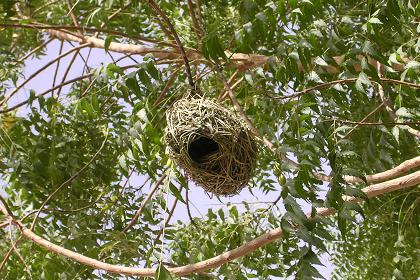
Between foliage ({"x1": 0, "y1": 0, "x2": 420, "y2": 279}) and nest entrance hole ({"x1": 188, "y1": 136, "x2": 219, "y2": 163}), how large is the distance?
95mm

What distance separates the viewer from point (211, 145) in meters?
3.09

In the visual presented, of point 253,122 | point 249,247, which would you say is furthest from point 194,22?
point 249,247

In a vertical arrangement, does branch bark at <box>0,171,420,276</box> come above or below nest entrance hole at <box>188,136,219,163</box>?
below

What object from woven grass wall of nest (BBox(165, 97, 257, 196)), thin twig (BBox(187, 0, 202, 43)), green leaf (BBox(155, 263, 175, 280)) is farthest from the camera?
thin twig (BBox(187, 0, 202, 43))

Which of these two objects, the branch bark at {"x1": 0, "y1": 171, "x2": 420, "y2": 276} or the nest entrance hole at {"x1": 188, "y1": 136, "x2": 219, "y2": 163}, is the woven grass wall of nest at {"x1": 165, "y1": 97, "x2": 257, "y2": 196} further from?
the branch bark at {"x1": 0, "y1": 171, "x2": 420, "y2": 276}

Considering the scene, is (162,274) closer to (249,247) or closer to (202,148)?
(249,247)

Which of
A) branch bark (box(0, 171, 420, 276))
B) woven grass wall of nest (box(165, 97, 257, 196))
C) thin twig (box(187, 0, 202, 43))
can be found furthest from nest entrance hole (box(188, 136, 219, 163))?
thin twig (box(187, 0, 202, 43))

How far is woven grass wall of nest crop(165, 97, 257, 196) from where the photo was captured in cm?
299

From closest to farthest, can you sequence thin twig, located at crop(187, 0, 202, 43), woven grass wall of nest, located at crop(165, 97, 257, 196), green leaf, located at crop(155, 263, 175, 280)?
green leaf, located at crop(155, 263, 175, 280) < woven grass wall of nest, located at crop(165, 97, 257, 196) < thin twig, located at crop(187, 0, 202, 43)

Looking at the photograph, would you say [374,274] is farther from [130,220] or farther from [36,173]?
[36,173]

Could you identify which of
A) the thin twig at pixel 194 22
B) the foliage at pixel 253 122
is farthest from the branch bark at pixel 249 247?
the thin twig at pixel 194 22

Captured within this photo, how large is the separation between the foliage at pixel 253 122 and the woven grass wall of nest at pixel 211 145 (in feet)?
0.23

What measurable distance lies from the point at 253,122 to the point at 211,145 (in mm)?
536

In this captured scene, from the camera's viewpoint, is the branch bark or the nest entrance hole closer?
the branch bark
